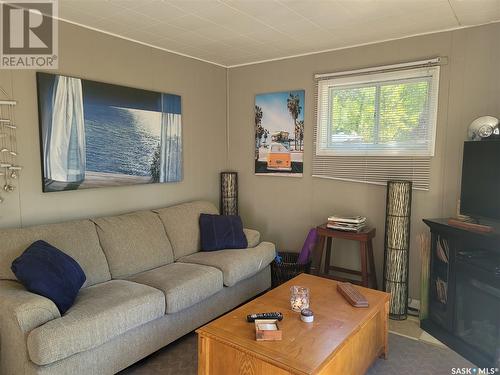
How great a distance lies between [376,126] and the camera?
3422mm

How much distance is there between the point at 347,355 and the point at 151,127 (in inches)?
102

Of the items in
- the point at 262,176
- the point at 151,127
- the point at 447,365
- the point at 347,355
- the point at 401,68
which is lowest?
the point at 447,365

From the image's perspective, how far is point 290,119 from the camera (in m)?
3.93

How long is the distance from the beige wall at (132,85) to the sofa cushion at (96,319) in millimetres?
814

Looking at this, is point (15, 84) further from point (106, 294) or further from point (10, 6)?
point (106, 294)

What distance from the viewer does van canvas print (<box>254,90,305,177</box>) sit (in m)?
3.89

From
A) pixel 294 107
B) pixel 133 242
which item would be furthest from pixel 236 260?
pixel 294 107

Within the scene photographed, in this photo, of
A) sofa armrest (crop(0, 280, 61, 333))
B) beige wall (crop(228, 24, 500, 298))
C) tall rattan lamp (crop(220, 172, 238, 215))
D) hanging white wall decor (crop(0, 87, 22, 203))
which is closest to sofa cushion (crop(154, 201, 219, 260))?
tall rattan lamp (crop(220, 172, 238, 215))

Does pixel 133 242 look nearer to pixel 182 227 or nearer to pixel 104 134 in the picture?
pixel 182 227

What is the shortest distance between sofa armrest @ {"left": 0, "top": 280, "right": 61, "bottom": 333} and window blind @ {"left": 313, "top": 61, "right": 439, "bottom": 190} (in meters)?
2.69

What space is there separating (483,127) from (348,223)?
1288 mm

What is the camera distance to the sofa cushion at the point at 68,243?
230 centimetres

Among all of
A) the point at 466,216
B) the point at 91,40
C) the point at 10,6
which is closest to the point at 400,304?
the point at 466,216

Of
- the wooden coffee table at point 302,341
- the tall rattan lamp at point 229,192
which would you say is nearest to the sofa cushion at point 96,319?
the wooden coffee table at point 302,341
